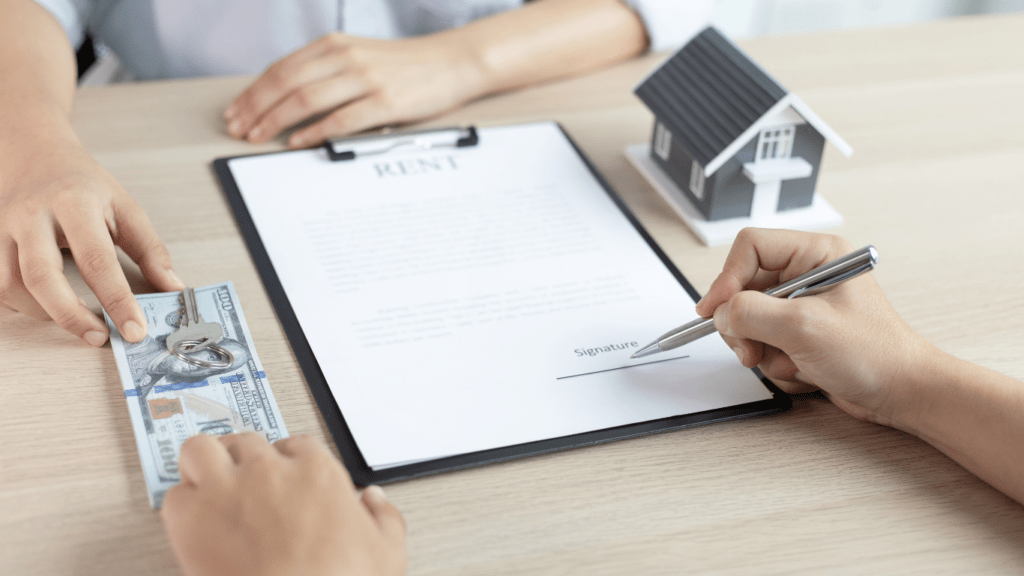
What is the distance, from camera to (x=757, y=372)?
635 mm

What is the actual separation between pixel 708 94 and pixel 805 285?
279 millimetres

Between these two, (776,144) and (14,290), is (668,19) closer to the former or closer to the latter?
(776,144)

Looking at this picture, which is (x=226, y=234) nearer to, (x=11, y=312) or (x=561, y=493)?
(x=11, y=312)

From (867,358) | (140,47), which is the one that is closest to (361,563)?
(867,358)

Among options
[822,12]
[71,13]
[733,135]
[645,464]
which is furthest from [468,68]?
[822,12]

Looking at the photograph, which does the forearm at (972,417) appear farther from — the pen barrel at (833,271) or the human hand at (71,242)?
the human hand at (71,242)

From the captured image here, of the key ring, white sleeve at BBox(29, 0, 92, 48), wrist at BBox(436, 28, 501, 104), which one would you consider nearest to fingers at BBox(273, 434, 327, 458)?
the key ring

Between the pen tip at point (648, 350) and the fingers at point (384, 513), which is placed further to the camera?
the pen tip at point (648, 350)

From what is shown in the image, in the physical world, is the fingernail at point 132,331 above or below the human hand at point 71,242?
below

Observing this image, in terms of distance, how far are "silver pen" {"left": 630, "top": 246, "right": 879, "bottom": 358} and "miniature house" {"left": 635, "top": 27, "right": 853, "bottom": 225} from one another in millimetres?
187

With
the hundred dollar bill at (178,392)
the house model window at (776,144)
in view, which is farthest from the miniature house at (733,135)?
the hundred dollar bill at (178,392)

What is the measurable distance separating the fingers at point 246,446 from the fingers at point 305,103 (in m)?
0.45

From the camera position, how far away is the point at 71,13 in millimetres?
991

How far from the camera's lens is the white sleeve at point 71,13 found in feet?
3.14
